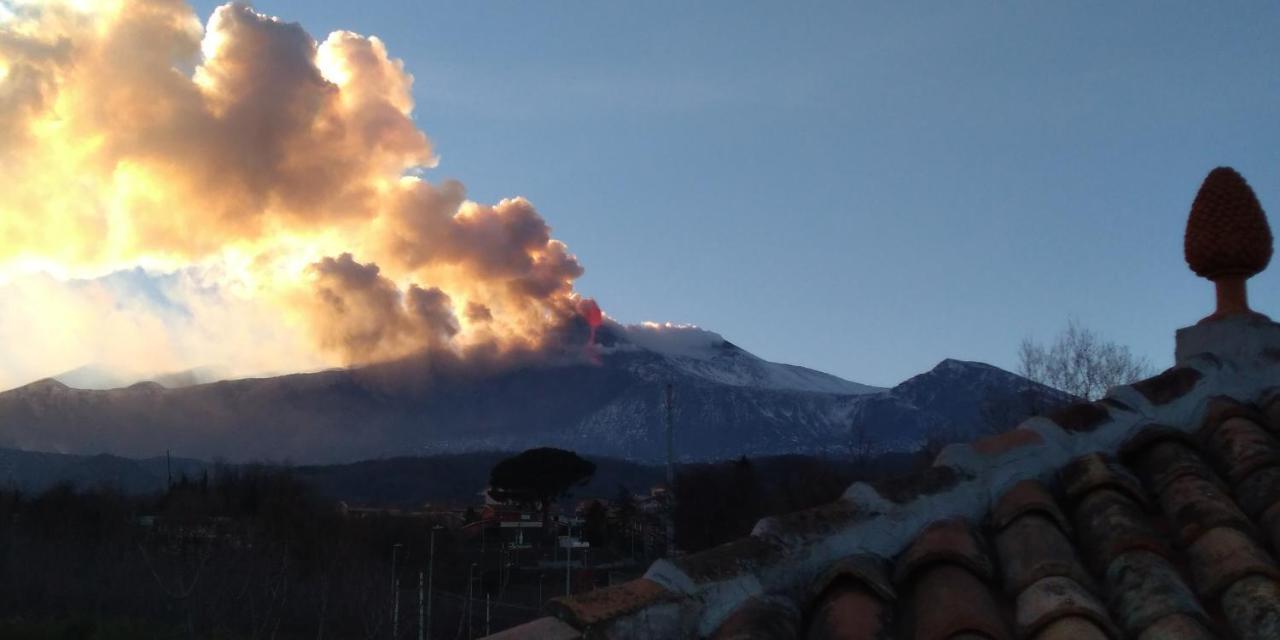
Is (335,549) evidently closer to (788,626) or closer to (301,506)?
(301,506)

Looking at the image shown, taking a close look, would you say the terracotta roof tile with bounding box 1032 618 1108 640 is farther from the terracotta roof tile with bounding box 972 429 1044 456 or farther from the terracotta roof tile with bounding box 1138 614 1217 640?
the terracotta roof tile with bounding box 972 429 1044 456

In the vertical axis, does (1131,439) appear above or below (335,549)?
above

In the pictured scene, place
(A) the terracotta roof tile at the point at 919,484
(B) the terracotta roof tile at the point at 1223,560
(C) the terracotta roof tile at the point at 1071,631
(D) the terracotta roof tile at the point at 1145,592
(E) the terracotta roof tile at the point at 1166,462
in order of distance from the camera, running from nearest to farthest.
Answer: (C) the terracotta roof tile at the point at 1071,631
(D) the terracotta roof tile at the point at 1145,592
(B) the terracotta roof tile at the point at 1223,560
(A) the terracotta roof tile at the point at 919,484
(E) the terracotta roof tile at the point at 1166,462

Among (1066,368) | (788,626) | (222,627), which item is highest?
(1066,368)

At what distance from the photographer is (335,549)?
122ft

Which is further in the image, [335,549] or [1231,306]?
[335,549]

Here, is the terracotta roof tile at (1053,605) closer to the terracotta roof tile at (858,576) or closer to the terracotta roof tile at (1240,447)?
the terracotta roof tile at (858,576)

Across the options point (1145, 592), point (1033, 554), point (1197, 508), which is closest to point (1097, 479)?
point (1197, 508)

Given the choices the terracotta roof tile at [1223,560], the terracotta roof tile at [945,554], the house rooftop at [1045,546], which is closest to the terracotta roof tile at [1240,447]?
the house rooftop at [1045,546]

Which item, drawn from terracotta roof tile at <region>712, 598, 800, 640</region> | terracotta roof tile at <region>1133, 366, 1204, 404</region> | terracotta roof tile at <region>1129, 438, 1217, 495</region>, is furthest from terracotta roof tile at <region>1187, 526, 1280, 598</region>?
terracotta roof tile at <region>1133, 366, 1204, 404</region>

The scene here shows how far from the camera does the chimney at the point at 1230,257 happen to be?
401 cm

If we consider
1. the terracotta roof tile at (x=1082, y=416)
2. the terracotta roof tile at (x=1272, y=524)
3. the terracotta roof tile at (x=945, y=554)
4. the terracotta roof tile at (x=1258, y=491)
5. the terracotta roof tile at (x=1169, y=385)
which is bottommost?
the terracotta roof tile at (x=945, y=554)

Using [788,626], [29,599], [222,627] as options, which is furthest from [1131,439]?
[29,599]

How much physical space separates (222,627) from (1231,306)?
23.6 m
